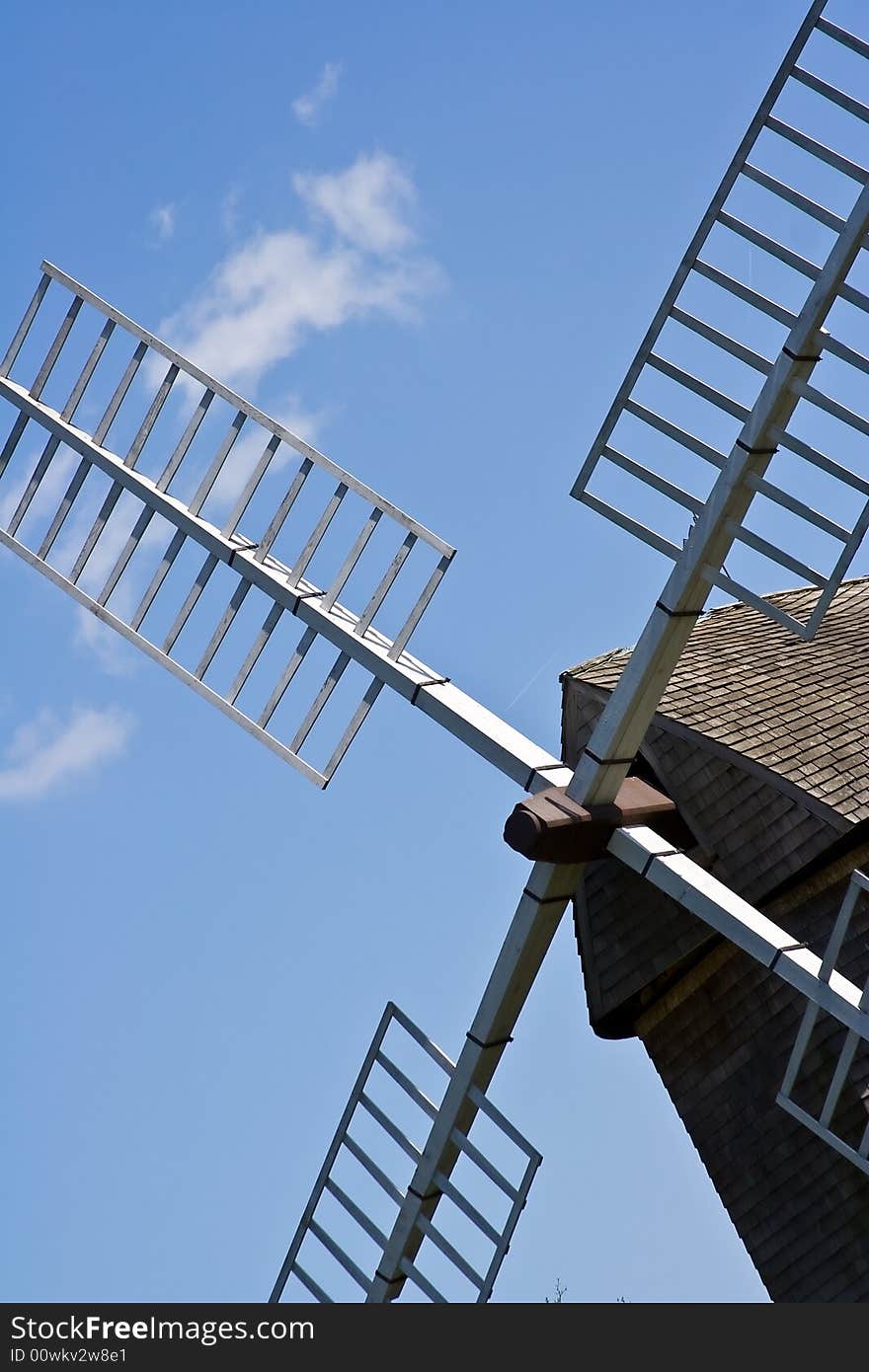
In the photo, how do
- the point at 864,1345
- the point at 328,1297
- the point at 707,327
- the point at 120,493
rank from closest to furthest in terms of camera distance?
the point at 864,1345 < the point at 707,327 < the point at 328,1297 < the point at 120,493

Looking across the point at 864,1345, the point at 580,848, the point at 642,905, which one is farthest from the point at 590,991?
the point at 864,1345

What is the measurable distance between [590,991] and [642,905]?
591 mm

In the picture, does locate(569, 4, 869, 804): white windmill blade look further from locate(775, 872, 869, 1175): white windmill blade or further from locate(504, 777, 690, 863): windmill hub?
locate(775, 872, 869, 1175): white windmill blade

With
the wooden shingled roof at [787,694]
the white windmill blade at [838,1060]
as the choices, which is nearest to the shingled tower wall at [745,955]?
the wooden shingled roof at [787,694]

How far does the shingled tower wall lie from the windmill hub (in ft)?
1.70

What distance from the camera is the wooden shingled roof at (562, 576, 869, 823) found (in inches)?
398

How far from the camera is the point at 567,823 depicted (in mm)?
9672

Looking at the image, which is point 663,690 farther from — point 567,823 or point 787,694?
point 787,694

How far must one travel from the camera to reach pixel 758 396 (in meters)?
9.09

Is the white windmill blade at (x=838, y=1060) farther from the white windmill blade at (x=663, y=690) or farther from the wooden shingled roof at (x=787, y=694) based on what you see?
the wooden shingled roof at (x=787, y=694)

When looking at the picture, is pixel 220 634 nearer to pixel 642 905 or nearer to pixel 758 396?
pixel 642 905

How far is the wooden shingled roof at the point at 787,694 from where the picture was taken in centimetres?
1011

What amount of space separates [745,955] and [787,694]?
1431mm

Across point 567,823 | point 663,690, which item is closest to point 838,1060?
point 567,823
